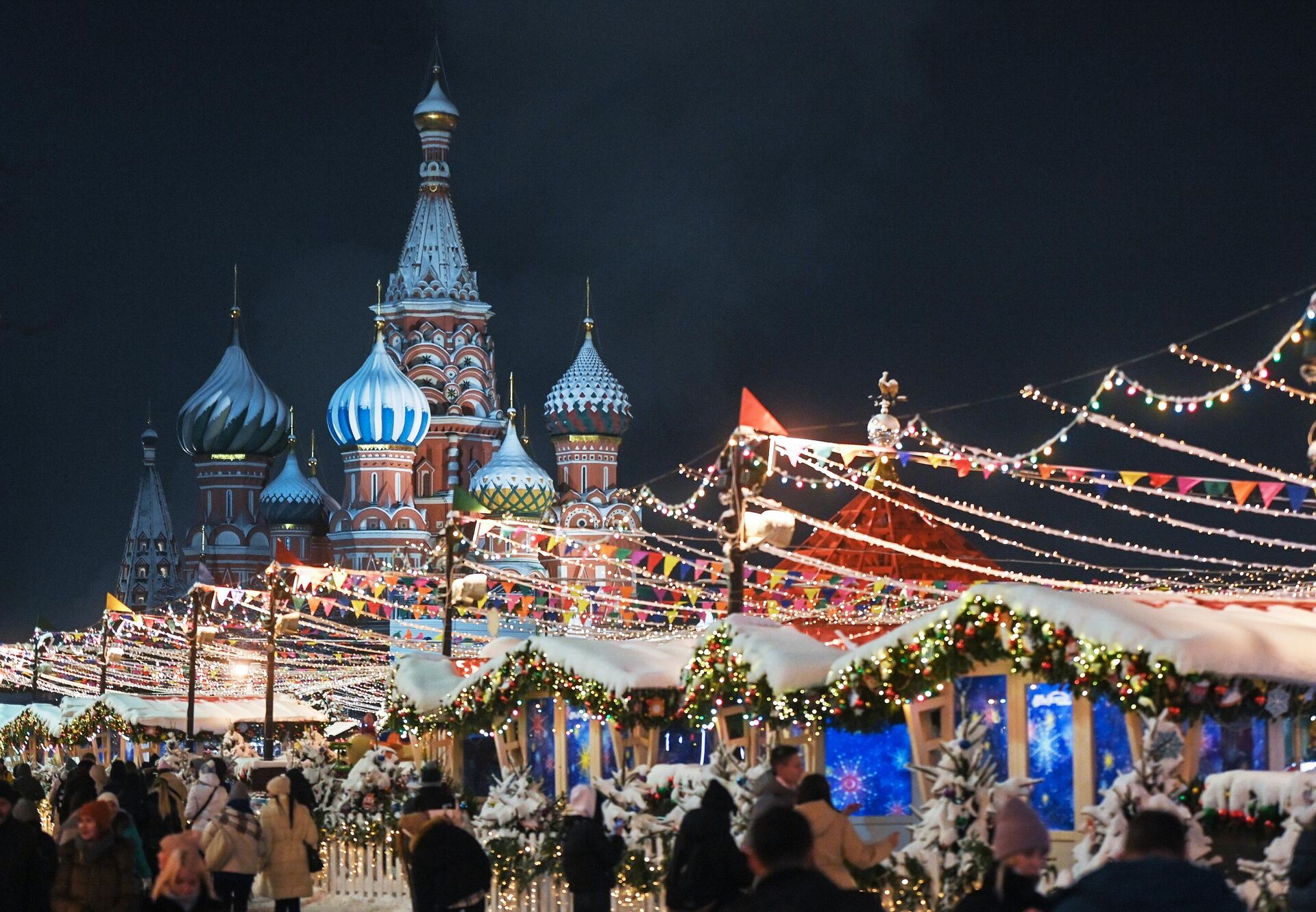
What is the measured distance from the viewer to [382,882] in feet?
60.2

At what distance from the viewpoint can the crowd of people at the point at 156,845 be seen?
31.0 ft

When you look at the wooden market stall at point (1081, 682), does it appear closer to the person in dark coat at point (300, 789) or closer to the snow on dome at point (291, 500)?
the person in dark coat at point (300, 789)

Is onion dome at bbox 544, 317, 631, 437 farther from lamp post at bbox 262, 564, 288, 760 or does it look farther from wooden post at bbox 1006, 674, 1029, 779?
wooden post at bbox 1006, 674, 1029, 779

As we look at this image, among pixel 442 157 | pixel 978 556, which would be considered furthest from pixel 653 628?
pixel 442 157

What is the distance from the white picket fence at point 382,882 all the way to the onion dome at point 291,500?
227ft

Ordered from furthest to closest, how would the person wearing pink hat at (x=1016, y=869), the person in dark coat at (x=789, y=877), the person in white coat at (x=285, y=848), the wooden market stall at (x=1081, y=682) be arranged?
the person in white coat at (x=285, y=848) < the wooden market stall at (x=1081, y=682) < the person wearing pink hat at (x=1016, y=869) < the person in dark coat at (x=789, y=877)

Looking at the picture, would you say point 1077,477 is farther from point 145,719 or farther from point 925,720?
point 145,719

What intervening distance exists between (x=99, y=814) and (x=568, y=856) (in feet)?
9.07

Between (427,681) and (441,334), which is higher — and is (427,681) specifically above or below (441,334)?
below

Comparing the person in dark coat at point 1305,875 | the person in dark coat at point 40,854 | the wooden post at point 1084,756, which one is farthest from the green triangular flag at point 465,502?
the person in dark coat at point 1305,875

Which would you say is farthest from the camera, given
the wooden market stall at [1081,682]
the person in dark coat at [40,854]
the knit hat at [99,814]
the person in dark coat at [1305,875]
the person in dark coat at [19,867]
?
the wooden market stall at [1081,682]

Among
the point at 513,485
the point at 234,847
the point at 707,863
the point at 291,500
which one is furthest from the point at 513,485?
the point at 707,863

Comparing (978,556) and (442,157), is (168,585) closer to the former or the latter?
(442,157)

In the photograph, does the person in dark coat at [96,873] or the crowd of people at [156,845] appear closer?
the crowd of people at [156,845]
